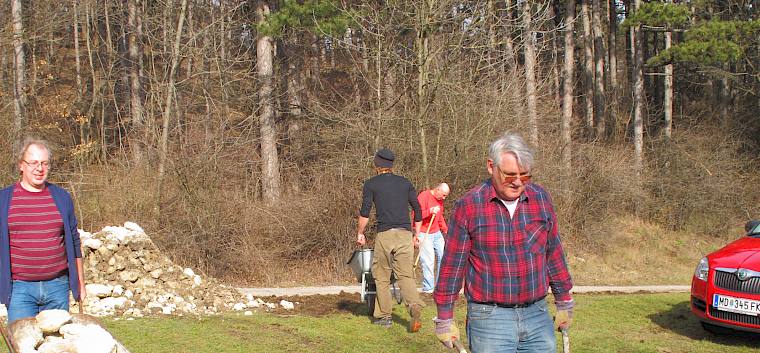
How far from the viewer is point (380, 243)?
30.0 ft

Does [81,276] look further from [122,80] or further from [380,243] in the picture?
[122,80]

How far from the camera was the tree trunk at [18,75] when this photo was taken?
1872 cm

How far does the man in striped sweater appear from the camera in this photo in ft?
17.3

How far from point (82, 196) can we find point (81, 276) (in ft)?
38.8

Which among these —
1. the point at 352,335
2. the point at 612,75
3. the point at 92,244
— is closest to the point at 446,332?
the point at 352,335

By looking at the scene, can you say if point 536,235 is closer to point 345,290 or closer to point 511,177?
point 511,177

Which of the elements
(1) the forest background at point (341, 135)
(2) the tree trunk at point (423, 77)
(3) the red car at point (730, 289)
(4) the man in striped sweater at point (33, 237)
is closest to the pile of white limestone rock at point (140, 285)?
(1) the forest background at point (341, 135)

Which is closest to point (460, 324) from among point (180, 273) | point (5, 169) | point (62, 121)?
point (180, 273)

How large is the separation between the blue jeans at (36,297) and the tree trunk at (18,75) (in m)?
14.0

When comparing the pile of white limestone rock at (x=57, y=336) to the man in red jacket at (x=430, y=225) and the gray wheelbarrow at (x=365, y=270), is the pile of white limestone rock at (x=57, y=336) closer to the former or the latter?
the gray wheelbarrow at (x=365, y=270)

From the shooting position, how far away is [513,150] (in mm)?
4188

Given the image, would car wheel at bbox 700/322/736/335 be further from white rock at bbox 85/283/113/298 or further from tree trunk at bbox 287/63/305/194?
tree trunk at bbox 287/63/305/194

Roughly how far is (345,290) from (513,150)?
388 inches

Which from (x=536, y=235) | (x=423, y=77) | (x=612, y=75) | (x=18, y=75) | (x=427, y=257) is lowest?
(x=427, y=257)
